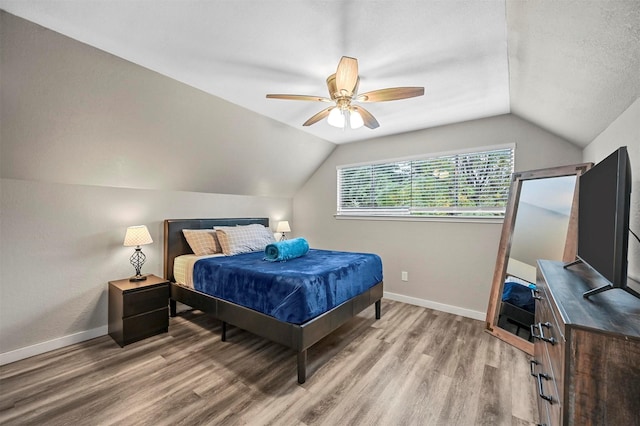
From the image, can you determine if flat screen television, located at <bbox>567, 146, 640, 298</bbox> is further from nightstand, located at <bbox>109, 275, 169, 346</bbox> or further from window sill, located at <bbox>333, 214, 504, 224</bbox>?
nightstand, located at <bbox>109, 275, 169, 346</bbox>

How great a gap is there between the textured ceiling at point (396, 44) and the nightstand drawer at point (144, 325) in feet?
7.79

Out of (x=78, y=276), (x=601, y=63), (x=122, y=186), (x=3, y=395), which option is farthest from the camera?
(x=122, y=186)

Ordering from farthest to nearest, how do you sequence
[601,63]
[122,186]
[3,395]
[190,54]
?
[122,186], [190,54], [3,395], [601,63]

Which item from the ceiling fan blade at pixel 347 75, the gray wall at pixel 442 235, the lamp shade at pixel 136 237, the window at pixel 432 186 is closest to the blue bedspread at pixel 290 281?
the lamp shade at pixel 136 237

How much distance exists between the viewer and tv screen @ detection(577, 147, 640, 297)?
1.14 metres

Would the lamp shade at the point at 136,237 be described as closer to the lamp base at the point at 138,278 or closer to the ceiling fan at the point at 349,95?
the lamp base at the point at 138,278

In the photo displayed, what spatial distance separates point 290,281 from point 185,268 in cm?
169

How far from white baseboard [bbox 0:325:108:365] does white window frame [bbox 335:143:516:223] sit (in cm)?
345

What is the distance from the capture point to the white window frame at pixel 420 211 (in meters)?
3.24

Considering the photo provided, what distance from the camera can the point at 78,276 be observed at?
2758 millimetres

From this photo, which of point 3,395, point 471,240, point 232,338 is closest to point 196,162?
point 232,338

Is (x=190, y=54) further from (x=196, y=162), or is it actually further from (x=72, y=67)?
(x=196, y=162)

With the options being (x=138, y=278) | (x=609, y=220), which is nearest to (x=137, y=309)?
(x=138, y=278)

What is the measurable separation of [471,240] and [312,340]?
2.40 m
